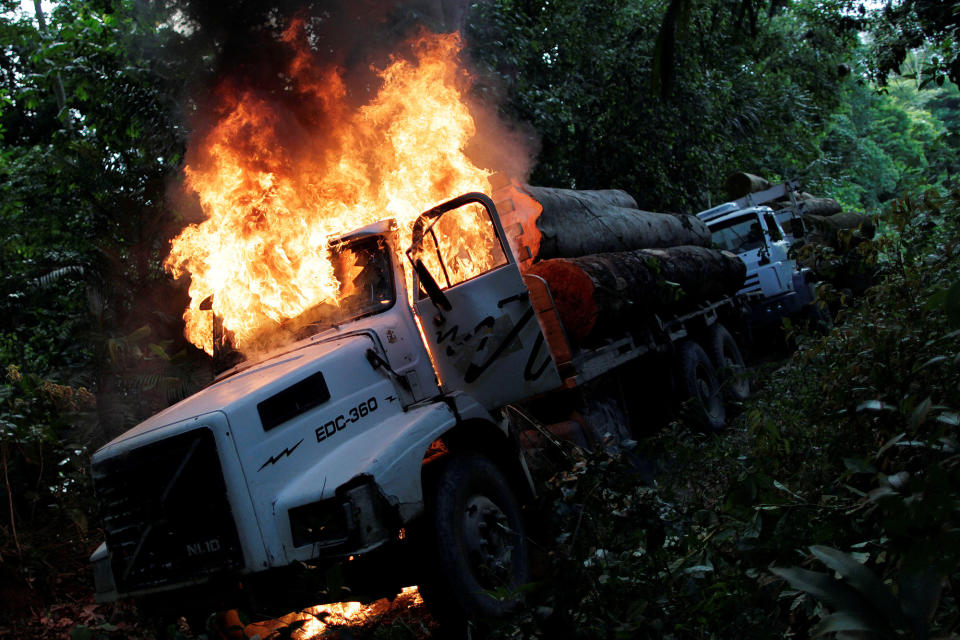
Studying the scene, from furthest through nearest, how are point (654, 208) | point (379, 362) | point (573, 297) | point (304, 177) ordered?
point (654, 208) < point (573, 297) < point (304, 177) < point (379, 362)

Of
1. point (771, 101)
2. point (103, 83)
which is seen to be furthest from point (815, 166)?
point (103, 83)

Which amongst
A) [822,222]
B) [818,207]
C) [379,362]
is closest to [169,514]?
[379,362]

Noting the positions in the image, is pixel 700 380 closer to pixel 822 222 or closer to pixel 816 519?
pixel 816 519

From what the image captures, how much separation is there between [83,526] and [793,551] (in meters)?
7.42

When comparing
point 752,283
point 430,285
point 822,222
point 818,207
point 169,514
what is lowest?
point 169,514

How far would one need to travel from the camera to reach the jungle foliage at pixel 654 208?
320 cm

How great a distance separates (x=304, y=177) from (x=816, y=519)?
581cm

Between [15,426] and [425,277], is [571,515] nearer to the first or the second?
[425,277]

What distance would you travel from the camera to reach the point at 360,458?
15.7ft

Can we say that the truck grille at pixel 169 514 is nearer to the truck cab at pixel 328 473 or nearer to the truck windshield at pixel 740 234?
the truck cab at pixel 328 473

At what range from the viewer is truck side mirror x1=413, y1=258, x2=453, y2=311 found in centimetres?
605

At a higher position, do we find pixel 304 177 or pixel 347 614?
pixel 304 177

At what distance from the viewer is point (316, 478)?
15.3 feet

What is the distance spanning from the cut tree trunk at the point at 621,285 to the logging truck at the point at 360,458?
1.41 meters
